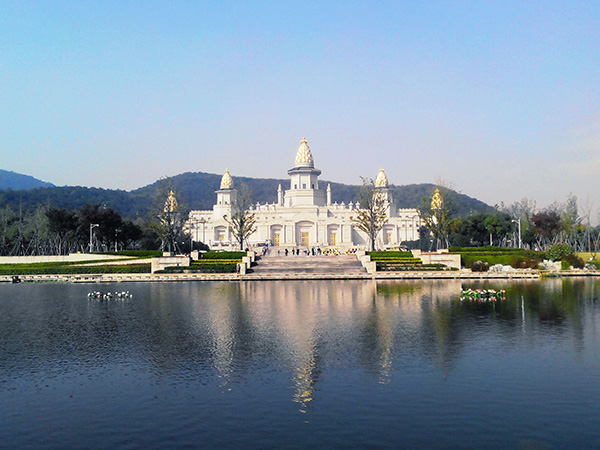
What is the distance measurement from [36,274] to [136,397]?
3745 centimetres

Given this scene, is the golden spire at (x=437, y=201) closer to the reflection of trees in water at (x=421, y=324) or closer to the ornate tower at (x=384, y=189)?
the ornate tower at (x=384, y=189)

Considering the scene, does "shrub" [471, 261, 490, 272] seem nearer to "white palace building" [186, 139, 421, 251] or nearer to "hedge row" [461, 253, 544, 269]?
"hedge row" [461, 253, 544, 269]

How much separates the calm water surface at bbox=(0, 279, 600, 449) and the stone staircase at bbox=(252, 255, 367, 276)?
63.7 ft

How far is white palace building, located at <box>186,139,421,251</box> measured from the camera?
80.6 metres

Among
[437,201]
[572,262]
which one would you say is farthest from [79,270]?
[572,262]

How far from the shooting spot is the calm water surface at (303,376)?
11016mm

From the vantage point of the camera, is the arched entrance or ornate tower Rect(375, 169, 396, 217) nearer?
the arched entrance

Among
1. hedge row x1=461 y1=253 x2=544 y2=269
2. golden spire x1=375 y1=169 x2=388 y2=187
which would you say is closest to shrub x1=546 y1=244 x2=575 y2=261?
hedge row x1=461 y1=253 x2=544 y2=269

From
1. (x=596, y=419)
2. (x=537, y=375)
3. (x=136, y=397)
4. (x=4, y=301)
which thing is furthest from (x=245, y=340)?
(x=4, y=301)

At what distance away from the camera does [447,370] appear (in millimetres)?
15023

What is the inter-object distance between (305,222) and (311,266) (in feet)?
106

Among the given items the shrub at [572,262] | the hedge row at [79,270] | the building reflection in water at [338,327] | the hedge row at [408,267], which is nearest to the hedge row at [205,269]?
the hedge row at [79,270]

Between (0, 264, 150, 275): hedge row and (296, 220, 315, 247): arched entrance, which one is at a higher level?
(296, 220, 315, 247): arched entrance

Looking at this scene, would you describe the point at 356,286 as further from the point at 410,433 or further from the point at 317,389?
the point at 410,433
